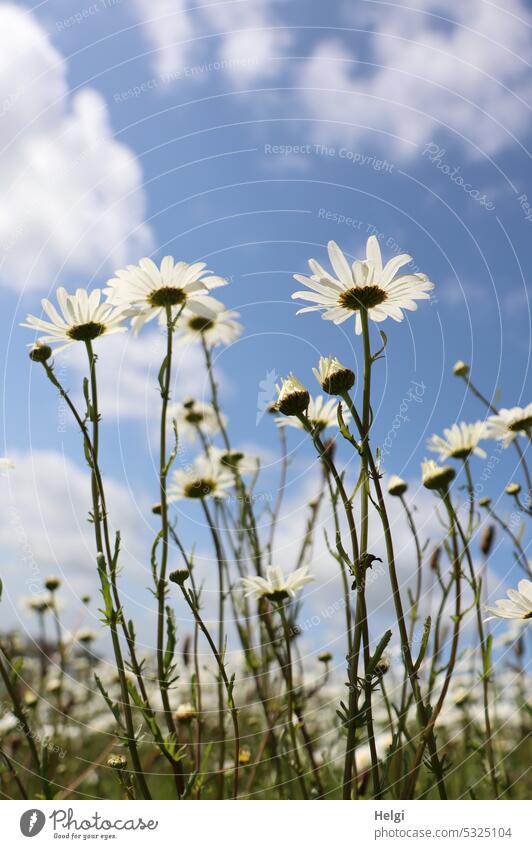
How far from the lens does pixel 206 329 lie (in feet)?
8.30

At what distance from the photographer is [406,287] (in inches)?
54.0

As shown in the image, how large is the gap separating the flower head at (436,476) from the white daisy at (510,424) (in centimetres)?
24

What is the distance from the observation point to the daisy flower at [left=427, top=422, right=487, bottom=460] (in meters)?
2.10

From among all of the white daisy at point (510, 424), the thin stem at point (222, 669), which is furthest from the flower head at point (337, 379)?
the white daisy at point (510, 424)

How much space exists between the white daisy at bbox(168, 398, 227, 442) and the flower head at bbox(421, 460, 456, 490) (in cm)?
96

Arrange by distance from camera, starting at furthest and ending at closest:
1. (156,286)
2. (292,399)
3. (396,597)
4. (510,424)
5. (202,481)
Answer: (202,481) < (510,424) < (156,286) < (292,399) < (396,597)

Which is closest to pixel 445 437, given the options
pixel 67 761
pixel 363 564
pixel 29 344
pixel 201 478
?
pixel 201 478

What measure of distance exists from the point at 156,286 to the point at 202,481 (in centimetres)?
82

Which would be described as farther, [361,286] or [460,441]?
[460,441]

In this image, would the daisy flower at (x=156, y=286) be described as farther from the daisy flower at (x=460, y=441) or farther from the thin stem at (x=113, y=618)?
the daisy flower at (x=460, y=441)

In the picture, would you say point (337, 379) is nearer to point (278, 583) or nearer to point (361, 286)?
point (361, 286)

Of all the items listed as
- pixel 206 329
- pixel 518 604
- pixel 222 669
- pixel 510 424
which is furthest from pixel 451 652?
pixel 206 329

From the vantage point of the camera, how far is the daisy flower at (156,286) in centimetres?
163
